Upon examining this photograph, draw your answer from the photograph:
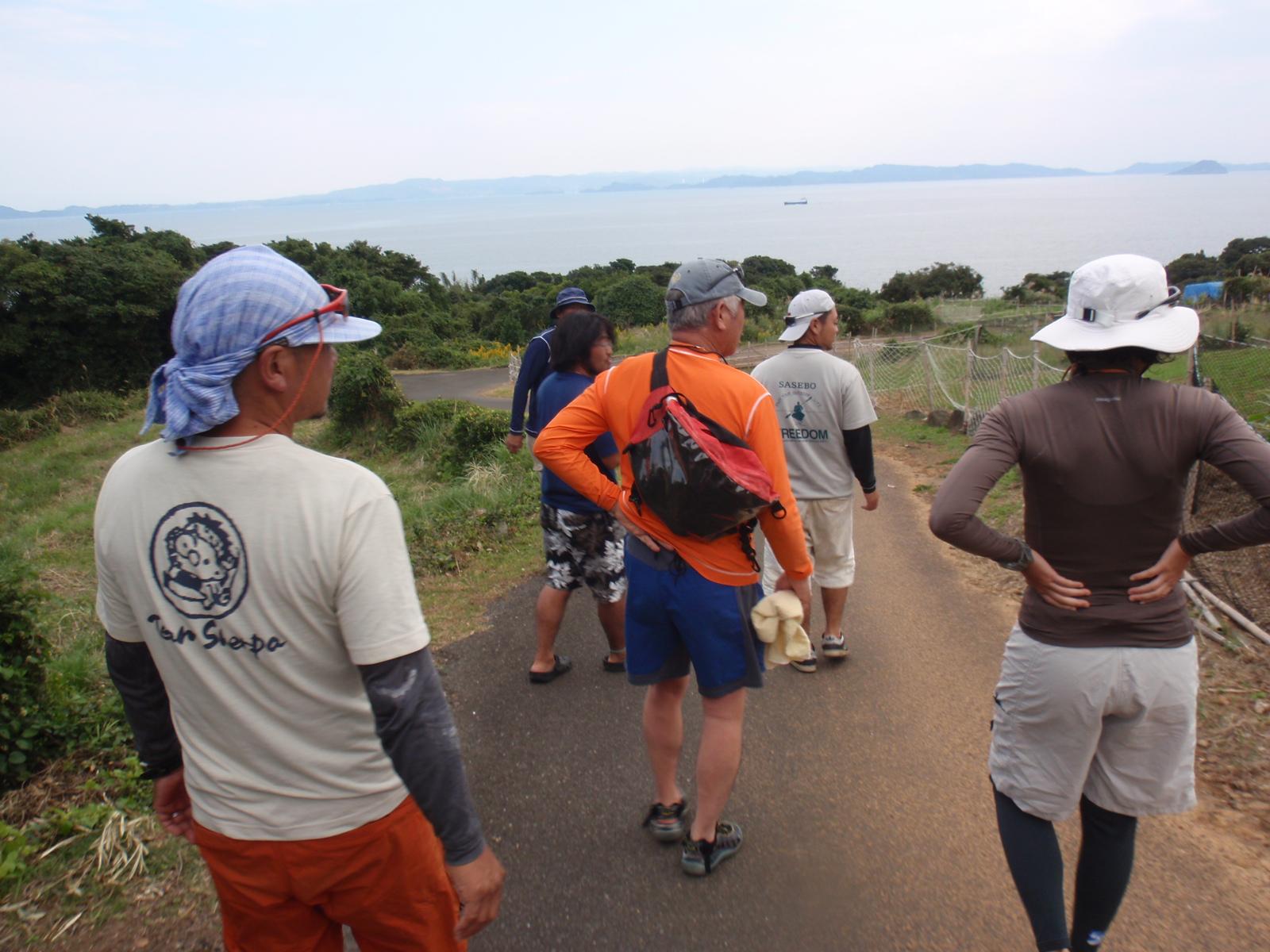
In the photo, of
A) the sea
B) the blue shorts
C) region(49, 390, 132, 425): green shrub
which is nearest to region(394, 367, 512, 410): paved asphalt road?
region(49, 390, 132, 425): green shrub

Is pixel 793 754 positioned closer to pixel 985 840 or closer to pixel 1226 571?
pixel 985 840

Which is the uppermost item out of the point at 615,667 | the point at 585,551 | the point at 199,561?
the point at 199,561

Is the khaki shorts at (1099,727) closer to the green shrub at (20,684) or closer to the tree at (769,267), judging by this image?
the green shrub at (20,684)

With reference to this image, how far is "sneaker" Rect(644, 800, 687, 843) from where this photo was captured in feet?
9.81

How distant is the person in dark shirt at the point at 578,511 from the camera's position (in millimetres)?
3922

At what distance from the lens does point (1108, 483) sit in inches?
79.0

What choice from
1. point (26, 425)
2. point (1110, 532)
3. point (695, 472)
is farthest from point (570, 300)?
point (26, 425)

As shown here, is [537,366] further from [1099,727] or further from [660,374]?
[1099,727]

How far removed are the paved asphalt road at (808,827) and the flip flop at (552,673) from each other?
5 cm

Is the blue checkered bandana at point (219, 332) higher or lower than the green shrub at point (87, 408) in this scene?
higher

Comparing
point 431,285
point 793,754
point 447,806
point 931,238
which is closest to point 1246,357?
point 793,754

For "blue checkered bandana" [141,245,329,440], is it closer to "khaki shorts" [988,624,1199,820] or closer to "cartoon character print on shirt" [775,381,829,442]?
"khaki shorts" [988,624,1199,820]

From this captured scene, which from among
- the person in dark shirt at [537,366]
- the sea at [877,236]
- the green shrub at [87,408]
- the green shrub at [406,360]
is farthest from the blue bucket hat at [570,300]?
the sea at [877,236]

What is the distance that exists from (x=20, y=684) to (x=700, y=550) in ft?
9.25
